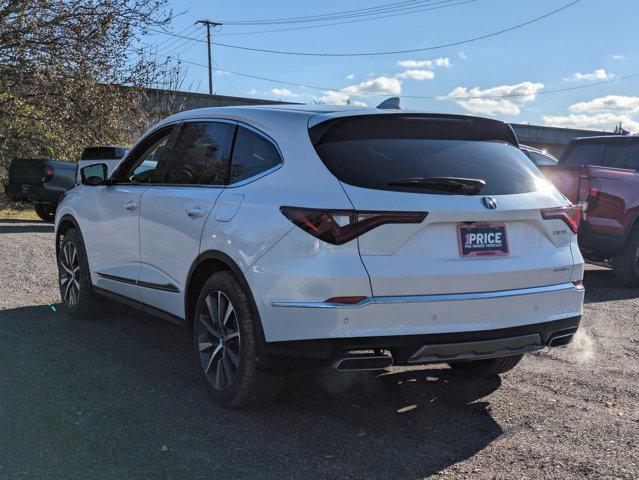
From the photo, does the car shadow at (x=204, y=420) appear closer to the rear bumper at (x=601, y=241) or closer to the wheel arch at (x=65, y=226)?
the wheel arch at (x=65, y=226)

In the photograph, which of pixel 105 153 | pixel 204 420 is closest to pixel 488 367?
pixel 204 420

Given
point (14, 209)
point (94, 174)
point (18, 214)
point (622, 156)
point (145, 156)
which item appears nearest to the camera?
point (145, 156)

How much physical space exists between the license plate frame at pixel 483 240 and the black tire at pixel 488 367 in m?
1.26

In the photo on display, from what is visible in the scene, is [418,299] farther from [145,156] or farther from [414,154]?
[145,156]

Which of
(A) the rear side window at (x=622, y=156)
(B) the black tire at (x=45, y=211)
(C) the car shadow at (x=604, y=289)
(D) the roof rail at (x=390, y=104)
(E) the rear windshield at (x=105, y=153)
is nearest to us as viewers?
(D) the roof rail at (x=390, y=104)

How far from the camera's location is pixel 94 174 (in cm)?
611

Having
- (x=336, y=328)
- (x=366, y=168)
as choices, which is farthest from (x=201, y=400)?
(x=366, y=168)

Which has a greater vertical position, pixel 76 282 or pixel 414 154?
pixel 414 154

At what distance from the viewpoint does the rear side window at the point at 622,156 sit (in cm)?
926

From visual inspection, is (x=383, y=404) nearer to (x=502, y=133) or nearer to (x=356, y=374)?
(x=356, y=374)

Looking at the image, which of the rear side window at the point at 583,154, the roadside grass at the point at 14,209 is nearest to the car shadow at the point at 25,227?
the roadside grass at the point at 14,209

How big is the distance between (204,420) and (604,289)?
6.50 meters

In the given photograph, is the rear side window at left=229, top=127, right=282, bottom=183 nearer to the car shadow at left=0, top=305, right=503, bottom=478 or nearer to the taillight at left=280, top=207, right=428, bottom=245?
the taillight at left=280, top=207, right=428, bottom=245

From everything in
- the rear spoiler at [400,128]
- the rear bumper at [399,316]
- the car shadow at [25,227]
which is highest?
the rear spoiler at [400,128]
